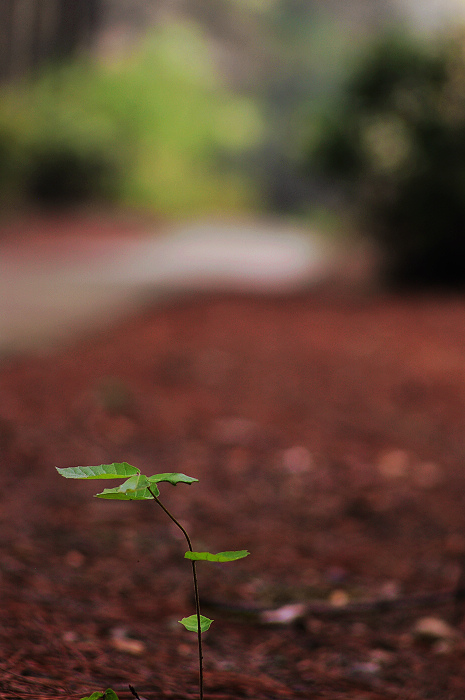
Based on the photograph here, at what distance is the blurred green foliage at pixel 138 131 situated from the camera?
15242 millimetres

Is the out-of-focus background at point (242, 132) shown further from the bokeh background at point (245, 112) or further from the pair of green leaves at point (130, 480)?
the pair of green leaves at point (130, 480)

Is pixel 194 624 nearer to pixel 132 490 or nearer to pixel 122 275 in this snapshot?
pixel 132 490

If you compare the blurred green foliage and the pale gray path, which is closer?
the pale gray path

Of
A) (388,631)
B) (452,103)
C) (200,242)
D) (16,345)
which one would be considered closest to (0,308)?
(16,345)

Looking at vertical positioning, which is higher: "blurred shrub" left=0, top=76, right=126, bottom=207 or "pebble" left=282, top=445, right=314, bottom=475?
"blurred shrub" left=0, top=76, right=126, bottom=207

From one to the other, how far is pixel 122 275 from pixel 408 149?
3807 millimetres

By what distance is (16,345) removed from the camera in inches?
187

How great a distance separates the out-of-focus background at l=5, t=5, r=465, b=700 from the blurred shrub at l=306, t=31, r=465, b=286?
0.8 inches

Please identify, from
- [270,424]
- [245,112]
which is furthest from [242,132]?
[270,424]

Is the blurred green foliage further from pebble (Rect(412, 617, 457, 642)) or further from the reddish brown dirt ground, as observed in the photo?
pebble (Rect(412, 617, 457, 642))

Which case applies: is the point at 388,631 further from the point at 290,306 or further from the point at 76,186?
the point at 76,186

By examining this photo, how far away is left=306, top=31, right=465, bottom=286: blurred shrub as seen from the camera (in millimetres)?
6797

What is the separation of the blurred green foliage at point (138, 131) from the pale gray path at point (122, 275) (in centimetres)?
251

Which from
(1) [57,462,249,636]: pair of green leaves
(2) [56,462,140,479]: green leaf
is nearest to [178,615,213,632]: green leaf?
(1) [57,462,249,636]: pair of green leaves
